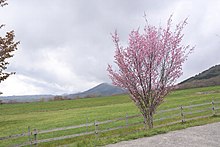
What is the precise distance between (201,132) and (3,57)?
15931mm

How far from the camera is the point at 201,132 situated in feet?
38.7

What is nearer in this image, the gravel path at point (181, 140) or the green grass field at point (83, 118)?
the gravel path at point (181, 140)

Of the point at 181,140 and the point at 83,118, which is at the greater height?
the point at 83,118

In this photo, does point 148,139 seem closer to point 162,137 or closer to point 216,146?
point 162,137

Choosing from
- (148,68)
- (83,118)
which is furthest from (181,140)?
(83,118)

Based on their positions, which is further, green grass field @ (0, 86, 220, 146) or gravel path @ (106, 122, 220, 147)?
green grass field @ (0, 86, 220, 146)

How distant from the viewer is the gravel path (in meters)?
9.51

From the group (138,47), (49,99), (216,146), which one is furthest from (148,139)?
(49,99)

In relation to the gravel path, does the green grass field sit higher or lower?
higher

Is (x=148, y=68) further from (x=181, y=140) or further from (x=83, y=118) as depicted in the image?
(x=83, y=118)

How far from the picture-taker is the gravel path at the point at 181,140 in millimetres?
9508

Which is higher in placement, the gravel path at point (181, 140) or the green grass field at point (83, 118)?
the green grass field at point (83, 118)

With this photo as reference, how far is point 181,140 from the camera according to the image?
33.3 ft

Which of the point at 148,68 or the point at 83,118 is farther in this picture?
the point at 83,118
